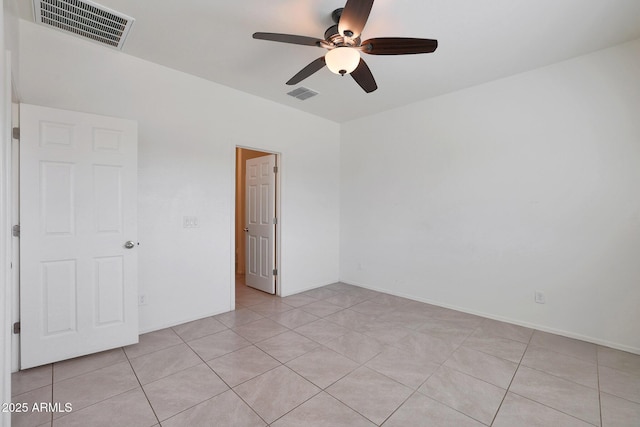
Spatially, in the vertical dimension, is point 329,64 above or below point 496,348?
above

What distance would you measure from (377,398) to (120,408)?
167 centimetres

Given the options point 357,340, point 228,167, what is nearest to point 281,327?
point 357,340

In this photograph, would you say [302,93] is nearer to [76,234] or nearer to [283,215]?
[283,215]

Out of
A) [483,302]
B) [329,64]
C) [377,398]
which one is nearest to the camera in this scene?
[377,398]

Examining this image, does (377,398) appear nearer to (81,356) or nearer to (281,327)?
(281,327)

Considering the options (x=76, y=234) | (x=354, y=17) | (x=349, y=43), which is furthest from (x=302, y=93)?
(x=76, y=234)

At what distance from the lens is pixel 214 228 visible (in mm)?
3482

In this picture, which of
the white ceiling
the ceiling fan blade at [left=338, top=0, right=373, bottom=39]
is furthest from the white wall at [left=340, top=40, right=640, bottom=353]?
the ceiling fan blade at [left=338, top=0, right=373, bottom=39]

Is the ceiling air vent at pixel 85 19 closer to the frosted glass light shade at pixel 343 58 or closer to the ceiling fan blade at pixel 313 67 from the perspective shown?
the ceiling fan blade at pixel 313 67

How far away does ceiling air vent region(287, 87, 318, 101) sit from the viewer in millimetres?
3609

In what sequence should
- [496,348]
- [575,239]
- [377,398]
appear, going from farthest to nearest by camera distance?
[575,239] → [496,348] → [377,398]

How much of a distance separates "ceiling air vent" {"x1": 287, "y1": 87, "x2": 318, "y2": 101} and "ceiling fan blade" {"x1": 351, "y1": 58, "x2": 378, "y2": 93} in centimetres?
120

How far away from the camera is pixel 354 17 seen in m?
1.81

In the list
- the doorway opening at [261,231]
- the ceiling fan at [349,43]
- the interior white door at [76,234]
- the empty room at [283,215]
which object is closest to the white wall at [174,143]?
the empty room at [283,215]
